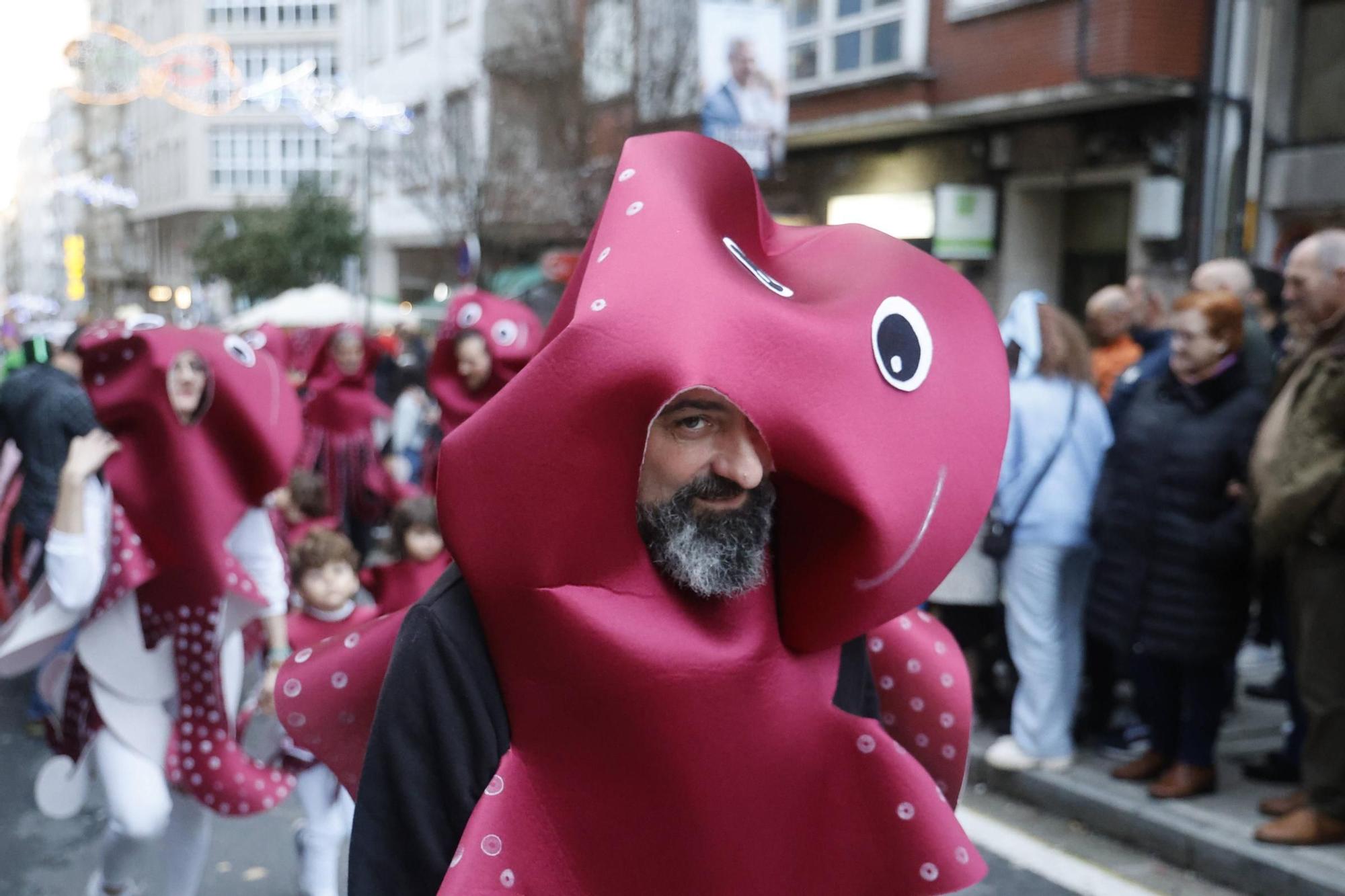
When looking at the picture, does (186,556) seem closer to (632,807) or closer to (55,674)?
(55,674)

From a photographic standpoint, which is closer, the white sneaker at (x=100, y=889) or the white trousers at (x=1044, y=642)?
the white sneaker at (x=100, y=889)

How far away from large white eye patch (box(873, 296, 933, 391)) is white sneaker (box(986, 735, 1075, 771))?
3808 mm

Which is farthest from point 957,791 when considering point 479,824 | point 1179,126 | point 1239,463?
point 1179,126

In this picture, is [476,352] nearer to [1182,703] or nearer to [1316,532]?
[1182,703]

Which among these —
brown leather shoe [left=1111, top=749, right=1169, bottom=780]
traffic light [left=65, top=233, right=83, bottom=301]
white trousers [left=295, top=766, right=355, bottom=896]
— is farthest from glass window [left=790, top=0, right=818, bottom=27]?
traffic light [left=65, top=233, right=83, bottom=301]

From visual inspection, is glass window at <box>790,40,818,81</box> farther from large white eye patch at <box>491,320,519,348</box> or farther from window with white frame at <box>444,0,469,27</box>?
window with white frame at <box>444,0,469,27</box>

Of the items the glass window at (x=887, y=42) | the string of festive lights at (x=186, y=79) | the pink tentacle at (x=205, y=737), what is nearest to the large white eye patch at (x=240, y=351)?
the pink tentacle at (x=205, y=737)

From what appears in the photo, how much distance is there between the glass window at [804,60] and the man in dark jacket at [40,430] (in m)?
12.3

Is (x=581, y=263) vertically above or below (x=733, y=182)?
below

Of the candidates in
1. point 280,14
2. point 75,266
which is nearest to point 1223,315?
point 280,14

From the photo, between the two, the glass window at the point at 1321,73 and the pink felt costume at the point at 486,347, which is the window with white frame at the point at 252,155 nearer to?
the glass window at the point at 1321,73

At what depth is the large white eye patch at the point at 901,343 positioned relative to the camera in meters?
1.81

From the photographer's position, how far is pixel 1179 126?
1216 centimetres

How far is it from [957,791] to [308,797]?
2.42m
